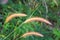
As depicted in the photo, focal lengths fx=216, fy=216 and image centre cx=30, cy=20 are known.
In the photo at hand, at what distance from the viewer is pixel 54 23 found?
137 inches

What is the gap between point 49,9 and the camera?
3609mm

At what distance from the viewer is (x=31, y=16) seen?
314 cm

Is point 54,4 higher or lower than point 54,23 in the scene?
higher

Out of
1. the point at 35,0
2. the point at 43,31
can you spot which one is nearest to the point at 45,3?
the point at 35,0

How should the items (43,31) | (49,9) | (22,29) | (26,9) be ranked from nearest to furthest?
(22,29), (43,31), (26,9), (49,9)

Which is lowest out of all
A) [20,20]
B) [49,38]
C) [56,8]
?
[49,38]

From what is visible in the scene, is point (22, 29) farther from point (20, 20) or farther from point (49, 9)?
point (49, 9)

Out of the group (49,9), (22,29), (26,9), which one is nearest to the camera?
(22,29)

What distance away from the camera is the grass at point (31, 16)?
298 cm

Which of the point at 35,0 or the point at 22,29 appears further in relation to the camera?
the point at 35,0

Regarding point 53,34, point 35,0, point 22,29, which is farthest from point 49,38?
point 35,0

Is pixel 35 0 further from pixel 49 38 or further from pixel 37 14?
pixel 49 38

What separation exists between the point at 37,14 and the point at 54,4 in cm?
43

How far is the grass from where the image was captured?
9.77 ft
